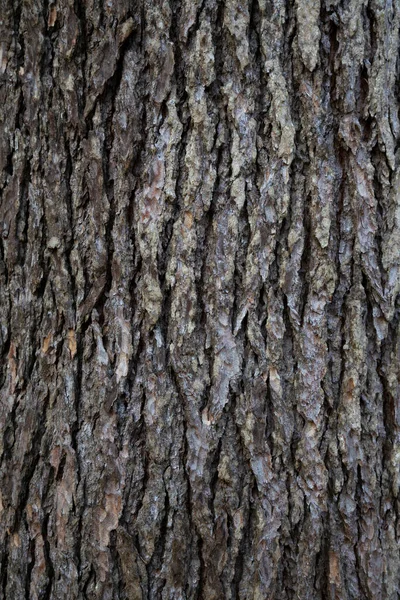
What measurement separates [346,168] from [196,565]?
107cm

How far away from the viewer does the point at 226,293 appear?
1.41 meters

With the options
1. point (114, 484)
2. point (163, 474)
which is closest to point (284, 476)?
point (163, 474)

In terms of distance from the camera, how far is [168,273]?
4.64 feet

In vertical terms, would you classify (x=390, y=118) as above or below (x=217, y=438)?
above

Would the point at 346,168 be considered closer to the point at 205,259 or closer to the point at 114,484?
the point at 205,259

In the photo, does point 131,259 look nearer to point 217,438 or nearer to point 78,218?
point 78,218

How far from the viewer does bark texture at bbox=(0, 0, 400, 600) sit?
1394 millimetres

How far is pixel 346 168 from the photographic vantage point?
55.9 inches

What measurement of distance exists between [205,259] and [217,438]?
45 cm

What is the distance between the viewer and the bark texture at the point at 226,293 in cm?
139

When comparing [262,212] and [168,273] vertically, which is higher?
[262,212]

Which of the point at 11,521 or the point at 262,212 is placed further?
the point at 11,521

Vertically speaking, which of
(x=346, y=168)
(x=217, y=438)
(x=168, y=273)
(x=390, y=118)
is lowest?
(x=217, y=438)

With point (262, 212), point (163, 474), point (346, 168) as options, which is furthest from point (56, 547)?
point (346, 168)
